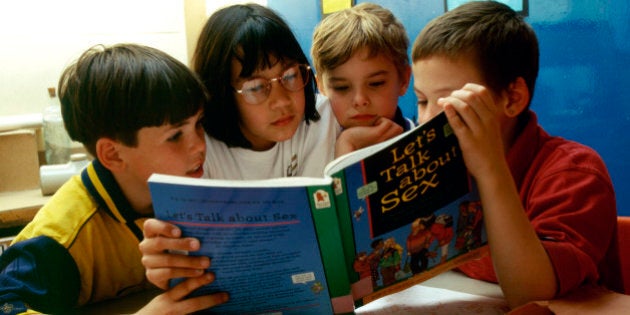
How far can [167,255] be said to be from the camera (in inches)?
27.3

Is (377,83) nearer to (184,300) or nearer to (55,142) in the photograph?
(184,300)

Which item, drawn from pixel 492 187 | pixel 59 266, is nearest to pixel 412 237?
pixel 492 187

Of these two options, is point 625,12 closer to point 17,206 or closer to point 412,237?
point 412,237

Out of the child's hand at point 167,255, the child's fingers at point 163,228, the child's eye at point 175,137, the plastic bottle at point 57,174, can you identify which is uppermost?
the child's eye at point 175,137

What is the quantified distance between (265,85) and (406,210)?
48cm

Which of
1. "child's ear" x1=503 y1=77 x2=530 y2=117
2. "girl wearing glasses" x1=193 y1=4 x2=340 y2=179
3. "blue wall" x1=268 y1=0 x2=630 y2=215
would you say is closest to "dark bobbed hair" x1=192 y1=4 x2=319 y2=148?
"girl wearing glasses" x1=193 y1=4 x2=340 y2=179

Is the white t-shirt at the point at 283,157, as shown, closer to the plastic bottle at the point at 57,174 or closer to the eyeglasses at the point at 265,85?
the eyeglasses at the point at 265,85

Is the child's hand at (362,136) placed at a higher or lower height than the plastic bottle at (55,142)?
higher

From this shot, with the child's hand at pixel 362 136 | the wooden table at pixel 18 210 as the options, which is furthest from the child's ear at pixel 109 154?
the wooden table at pixel 18 210

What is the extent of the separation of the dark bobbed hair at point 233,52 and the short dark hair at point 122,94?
132 millimetres

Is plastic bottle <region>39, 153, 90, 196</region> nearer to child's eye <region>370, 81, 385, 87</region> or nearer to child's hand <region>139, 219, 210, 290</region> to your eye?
child's eye <region>370, 81, 385, 87</region>

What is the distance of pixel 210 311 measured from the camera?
30.2 inches

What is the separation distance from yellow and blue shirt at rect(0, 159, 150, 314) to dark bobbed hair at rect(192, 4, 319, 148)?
0.29 m

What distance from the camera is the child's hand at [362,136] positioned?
3.87ft
